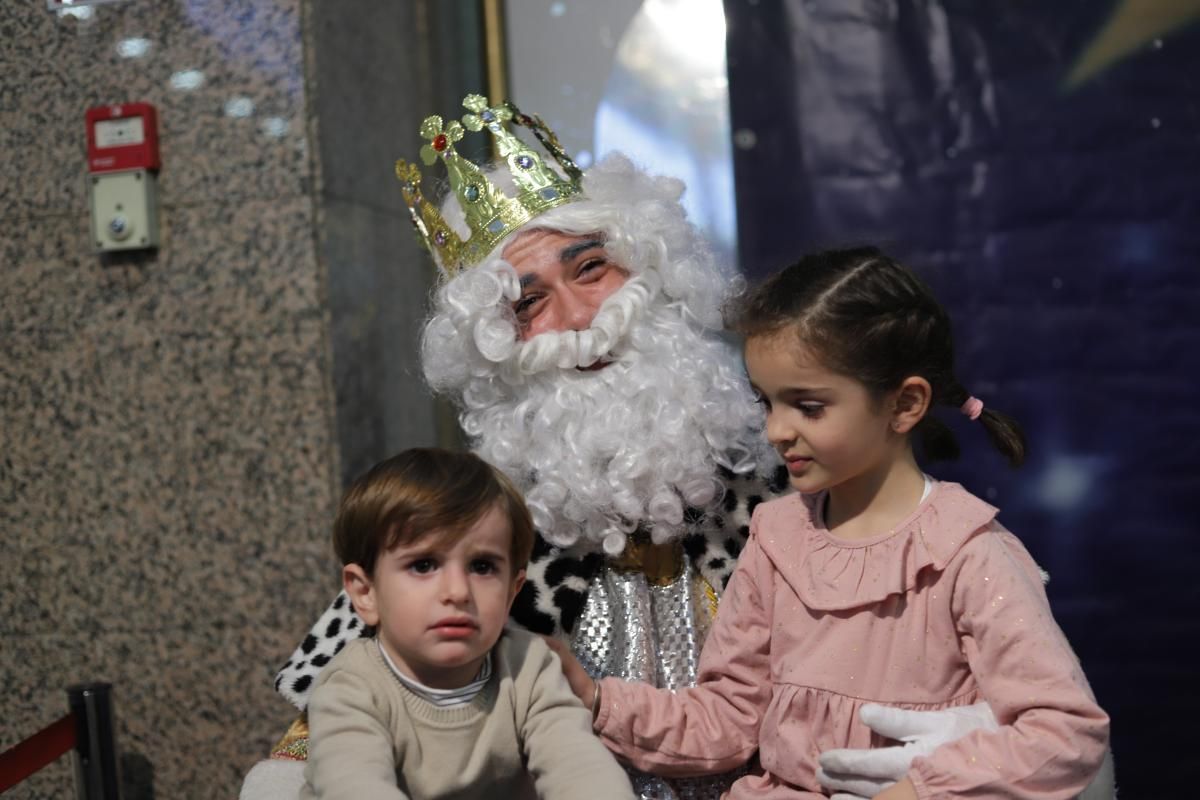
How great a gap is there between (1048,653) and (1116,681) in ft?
5.87

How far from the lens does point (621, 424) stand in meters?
2.53

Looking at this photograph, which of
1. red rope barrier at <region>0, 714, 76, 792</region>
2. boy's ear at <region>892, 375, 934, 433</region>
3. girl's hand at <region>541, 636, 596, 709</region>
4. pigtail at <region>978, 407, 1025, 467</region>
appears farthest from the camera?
red rope barrier at <region>0, 714, 76, 792</region>

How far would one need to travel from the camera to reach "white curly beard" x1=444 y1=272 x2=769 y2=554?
2.51 m

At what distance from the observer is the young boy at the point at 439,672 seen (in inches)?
69.7

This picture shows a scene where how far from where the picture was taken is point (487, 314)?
264 centimetres

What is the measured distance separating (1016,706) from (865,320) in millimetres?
631

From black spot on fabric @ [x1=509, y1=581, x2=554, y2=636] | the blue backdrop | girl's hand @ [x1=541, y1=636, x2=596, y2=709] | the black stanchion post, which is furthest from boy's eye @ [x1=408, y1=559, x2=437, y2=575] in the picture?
the blue backdrop

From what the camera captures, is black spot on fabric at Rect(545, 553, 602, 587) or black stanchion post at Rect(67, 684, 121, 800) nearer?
black spot on fabric at Rect(545, 553, 602, 587)

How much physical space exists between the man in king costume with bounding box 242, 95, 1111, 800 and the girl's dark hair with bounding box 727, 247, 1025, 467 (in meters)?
0.58

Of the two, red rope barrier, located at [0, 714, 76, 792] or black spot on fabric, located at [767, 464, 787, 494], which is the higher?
black spot on fabric, located at [767, 464, 787, 494]

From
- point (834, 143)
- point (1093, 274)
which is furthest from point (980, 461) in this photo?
point (834, 143)

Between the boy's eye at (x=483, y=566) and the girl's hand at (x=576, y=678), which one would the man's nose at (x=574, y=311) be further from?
the boy's eye at (x=483, y=566)

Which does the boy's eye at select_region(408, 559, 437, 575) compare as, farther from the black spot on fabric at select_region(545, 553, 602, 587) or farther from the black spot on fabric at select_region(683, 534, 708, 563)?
the black spot on fabric at select_region(683, 534, 708, 563)

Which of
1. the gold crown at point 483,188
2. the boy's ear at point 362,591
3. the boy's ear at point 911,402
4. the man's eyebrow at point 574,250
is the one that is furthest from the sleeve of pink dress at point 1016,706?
the gold crown at point 483,188
